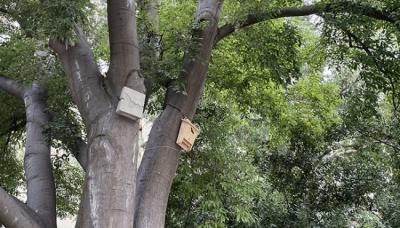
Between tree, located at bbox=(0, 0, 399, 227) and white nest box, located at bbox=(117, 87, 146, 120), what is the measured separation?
57 millimetres

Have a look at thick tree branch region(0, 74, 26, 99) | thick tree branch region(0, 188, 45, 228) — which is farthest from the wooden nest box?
thick tree branch region(0, 74, 26, 99)

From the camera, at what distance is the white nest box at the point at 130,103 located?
2.57 m

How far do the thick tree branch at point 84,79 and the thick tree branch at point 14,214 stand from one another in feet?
1.97

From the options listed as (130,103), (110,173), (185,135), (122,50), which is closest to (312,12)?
(185,135)

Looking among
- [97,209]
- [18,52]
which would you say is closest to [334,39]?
[97,209]

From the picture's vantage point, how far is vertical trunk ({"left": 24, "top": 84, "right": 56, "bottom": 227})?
2933 millimetres

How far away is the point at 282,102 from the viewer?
523cm

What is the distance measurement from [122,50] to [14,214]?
3.67 ft

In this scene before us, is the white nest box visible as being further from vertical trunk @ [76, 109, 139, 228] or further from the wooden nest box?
the wooden nest box

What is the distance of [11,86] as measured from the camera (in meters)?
4.26

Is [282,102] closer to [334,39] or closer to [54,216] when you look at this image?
[334,39]

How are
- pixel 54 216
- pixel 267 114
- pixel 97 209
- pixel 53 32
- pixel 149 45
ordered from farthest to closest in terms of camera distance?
pixel 267 114 → pixel 149 45 → pixel 54 216 → pixel 53 32 → pixel 97 209

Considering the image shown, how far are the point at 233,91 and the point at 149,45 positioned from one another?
162 cm

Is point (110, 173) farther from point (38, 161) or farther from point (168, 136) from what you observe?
point (38, 161)
